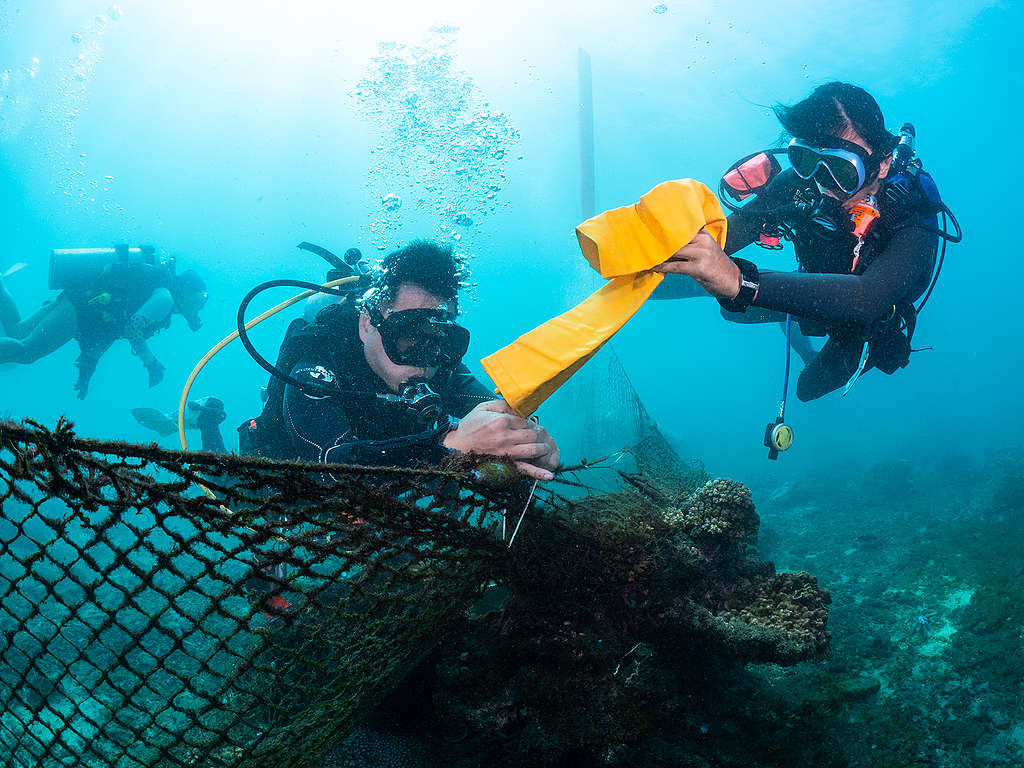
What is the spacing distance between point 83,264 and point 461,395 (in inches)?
420

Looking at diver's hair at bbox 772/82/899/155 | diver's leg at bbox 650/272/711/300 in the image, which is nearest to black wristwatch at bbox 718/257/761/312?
diver's hair at bbox 772/82/899/155

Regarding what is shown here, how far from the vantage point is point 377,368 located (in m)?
4.32

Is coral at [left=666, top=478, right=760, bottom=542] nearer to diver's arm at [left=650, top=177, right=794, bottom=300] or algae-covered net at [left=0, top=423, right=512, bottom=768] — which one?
diver's arm at [left=650, top=177, right=794, bottom=300]

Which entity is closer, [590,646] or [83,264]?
[590,646]

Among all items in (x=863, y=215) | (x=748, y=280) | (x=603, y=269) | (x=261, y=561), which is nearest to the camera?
(x=261, y=561)

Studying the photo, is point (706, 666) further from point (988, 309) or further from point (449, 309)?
point (988, 309)

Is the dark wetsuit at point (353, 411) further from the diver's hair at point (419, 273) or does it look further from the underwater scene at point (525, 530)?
the diver's hair at point (419, 273)

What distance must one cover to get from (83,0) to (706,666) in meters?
61.9

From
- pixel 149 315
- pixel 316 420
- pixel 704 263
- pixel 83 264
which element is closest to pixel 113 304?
pixel 149 315

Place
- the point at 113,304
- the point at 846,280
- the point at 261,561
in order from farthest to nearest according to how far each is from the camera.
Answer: the point at 113,304
the point at 846,280
the point at 261,561

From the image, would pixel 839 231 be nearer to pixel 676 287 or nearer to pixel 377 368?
pixel 676 287

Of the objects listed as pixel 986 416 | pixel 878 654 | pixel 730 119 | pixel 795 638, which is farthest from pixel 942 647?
pixel 730 119

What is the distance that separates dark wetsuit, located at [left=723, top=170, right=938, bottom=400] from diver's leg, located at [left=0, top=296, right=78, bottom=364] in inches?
536

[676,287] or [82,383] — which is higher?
[676,287]
